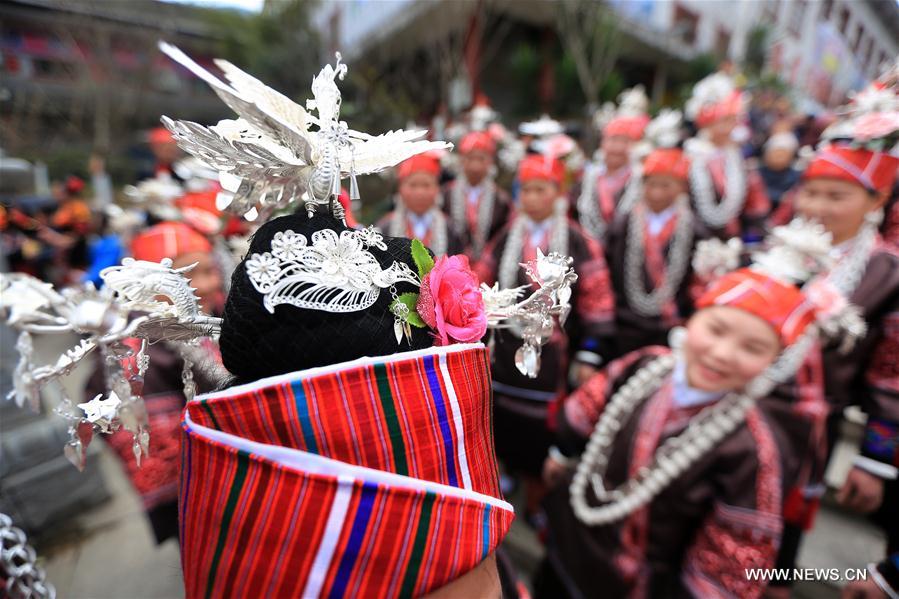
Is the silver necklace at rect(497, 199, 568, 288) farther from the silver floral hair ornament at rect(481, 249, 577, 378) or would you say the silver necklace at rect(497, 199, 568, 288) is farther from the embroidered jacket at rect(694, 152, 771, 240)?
the embroidered jacket at rect(694, 152, 771, 240)

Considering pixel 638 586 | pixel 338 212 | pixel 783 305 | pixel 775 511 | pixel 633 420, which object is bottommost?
pixel 638 586

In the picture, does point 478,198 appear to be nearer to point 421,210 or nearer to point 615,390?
point 421,210

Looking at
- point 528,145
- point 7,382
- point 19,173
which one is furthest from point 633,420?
point 19,173

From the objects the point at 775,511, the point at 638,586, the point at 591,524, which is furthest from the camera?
the point at 591,524

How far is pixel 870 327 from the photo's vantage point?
2.17 m

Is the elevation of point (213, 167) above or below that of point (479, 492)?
above

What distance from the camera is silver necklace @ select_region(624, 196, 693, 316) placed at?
339 centimetres

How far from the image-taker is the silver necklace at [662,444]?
166 cm

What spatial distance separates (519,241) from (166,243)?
207 cm

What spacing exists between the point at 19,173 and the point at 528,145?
357cm

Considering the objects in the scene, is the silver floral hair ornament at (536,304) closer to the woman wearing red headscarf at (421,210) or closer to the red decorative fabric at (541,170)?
the woman wearing red headscarf at (421,210)

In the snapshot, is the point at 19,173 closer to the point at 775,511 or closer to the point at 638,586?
the point at 638,586

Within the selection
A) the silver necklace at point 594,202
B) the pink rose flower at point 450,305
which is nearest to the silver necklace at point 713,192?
the silver necklace at point 594,202

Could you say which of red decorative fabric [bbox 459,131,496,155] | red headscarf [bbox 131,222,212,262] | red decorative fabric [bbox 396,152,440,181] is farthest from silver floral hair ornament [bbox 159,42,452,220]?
red decorative fabric [bbox 459,131,496,155]
